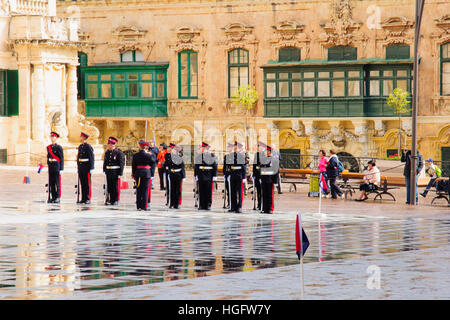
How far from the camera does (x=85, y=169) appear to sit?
85.6 ft

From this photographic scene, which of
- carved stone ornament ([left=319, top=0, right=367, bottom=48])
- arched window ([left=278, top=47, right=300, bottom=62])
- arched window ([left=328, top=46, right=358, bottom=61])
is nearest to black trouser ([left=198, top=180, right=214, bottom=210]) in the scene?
carved stone ornament ([left=319, top=0, right=367, bottom=48])

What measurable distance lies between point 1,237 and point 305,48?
3121cm

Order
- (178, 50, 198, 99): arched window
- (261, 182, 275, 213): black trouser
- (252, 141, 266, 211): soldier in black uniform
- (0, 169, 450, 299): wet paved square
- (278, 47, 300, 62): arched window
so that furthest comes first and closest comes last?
(178, 50, 198, 99): arched window
(278, 47, 300, 62): arched window
(252, 141, 266, 211): soldier in black uniform
(261, 182, 275, 213): black trouser
(0, 169, 450, 299): wet paved square

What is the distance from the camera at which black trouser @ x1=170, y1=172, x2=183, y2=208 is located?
24.9 m

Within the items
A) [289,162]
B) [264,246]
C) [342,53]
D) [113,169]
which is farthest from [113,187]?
[342,53]

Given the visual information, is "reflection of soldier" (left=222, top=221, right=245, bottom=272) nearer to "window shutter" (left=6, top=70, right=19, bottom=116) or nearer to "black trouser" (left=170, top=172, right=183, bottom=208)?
"black trouser" (left=170, top=172, right=183, bottom=208)

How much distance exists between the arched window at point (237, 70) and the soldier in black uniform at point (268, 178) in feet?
82.7

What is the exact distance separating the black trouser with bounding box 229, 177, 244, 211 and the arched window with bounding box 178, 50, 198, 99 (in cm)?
2620

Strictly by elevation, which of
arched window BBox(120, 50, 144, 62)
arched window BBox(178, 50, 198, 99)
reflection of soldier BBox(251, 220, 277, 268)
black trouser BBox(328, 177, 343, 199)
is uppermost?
arched window BBox(120, 50, 144, 62)

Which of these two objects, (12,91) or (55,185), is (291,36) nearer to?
(12,91)

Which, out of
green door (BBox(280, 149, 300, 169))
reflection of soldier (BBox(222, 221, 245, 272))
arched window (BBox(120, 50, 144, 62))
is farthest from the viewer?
arched window (BBox(120, 50, 144, 62))

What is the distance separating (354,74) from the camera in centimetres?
4659
